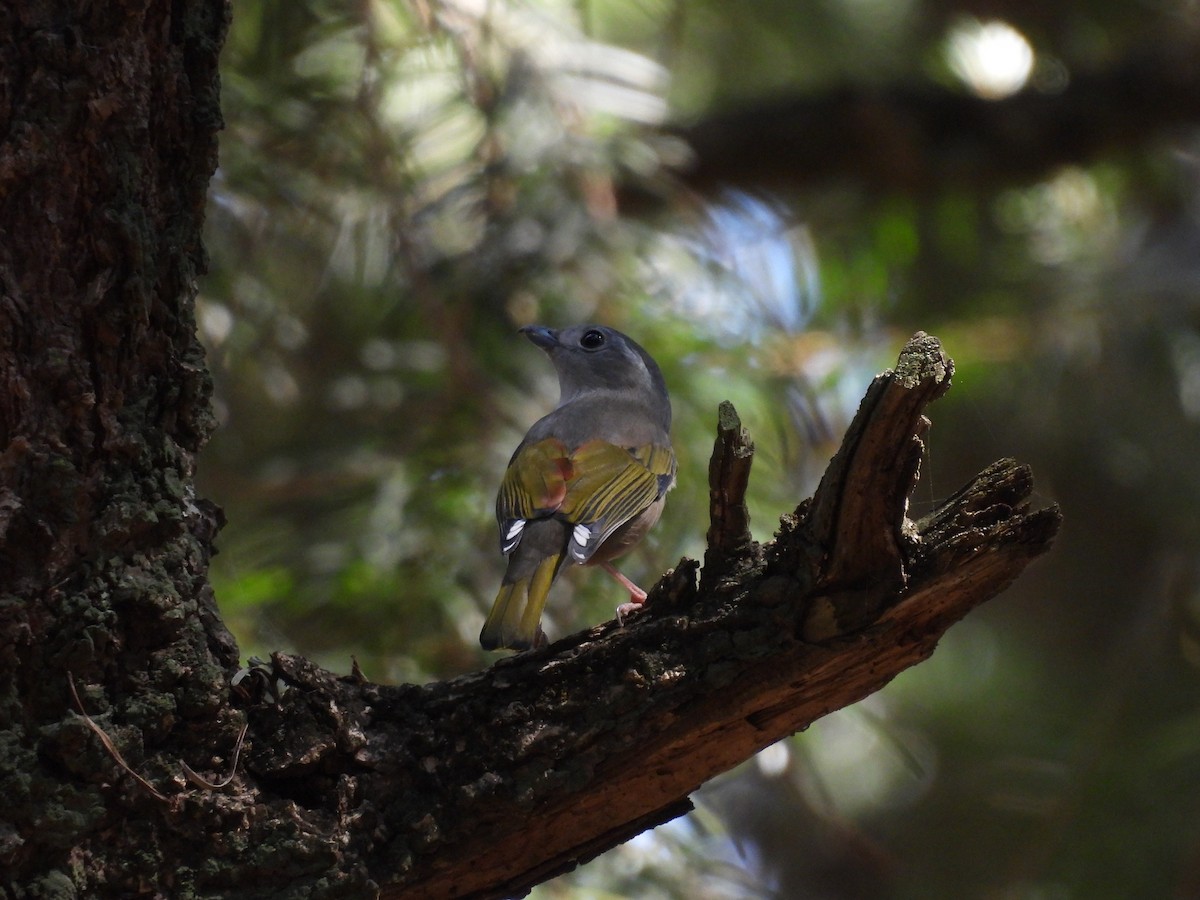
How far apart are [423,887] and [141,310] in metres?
1.15

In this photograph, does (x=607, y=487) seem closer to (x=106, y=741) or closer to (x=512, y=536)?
(x=512, y=536)

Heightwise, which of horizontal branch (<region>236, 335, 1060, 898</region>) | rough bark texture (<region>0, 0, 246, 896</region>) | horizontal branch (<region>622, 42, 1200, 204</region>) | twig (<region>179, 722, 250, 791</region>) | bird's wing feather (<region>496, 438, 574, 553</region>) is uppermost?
horizontal branch (<region>622, 42, 1200, 204</region>)

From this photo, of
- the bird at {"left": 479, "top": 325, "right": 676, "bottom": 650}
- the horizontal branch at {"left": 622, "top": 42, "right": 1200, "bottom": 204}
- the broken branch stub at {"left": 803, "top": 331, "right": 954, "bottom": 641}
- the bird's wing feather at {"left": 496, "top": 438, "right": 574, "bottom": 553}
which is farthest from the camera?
the horizontal branch at {"left": 622, "top": 42, "right": 1200, "bottom": 204}

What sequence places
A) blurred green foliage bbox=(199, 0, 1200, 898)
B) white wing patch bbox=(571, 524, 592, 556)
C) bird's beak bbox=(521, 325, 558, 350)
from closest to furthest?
1. white wing patch bbox=(571, 524, 592, 556)
2. blurred green foliage bbox=(199, 0, 1200, 898)
3. bird's beak bbox=(521, 325, 558, 350)

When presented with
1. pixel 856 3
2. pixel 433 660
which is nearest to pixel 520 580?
pixel 433 660

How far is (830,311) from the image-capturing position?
23.9 ft

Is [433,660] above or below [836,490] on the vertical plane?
above

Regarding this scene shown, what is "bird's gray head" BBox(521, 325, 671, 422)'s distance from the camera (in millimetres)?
4844

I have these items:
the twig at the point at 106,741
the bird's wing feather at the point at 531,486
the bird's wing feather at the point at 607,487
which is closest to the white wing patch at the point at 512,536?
the bird's wing feather at the point at 531,486

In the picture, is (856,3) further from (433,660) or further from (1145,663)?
(433,660)

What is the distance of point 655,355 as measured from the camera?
505cm

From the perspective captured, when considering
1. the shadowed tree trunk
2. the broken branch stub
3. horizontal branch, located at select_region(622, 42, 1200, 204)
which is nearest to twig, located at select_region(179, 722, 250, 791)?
the shadowed tree trunk

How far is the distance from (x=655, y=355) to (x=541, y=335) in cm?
50

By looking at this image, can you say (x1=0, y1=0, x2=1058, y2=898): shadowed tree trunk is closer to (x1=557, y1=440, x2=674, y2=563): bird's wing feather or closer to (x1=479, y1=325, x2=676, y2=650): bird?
(x1=479, y1=325, x2=676, y2=650): bird
